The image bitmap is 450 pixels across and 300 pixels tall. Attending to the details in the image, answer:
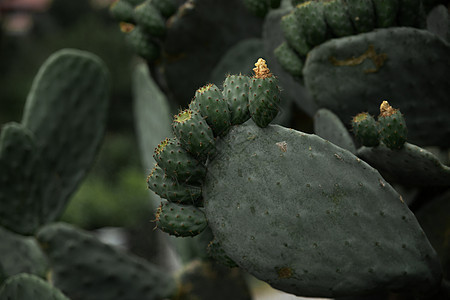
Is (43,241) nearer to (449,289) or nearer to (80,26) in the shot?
(449,289)

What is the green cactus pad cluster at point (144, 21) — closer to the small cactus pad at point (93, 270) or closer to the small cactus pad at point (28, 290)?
the small cactus pad at point (93, 270)

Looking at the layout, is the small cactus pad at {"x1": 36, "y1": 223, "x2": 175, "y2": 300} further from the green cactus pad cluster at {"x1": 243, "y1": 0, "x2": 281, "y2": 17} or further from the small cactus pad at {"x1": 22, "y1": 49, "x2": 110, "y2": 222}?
the green cactus pad cluster at {"x1": 243, "y1": 0, "x2": 281, "y2": 17}

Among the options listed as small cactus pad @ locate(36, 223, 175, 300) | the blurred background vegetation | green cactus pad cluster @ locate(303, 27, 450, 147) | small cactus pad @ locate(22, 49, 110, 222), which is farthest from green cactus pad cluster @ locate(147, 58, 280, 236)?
the blurred background vegetation

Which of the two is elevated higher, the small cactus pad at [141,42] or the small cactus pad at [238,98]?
the small cactus pad at [238,98]

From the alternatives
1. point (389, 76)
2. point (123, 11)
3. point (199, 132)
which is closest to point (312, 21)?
point (389, 76)

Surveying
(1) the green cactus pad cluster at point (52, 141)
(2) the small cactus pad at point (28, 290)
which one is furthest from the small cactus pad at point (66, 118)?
(2) the small cactus pad at point (28, 290)

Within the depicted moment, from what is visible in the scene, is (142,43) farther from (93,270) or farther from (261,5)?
(93,270)
